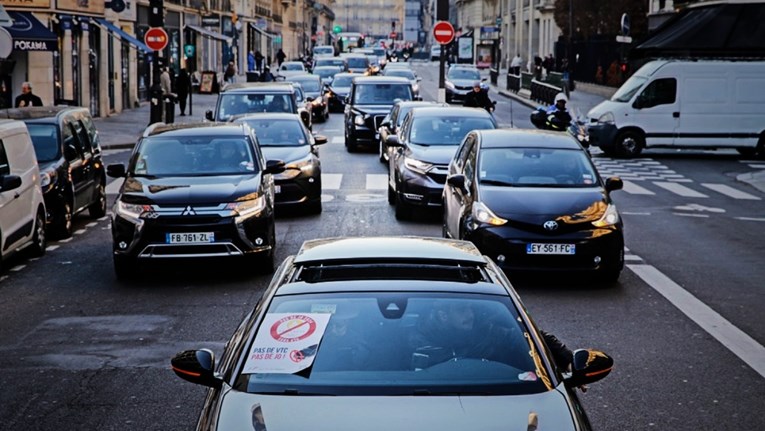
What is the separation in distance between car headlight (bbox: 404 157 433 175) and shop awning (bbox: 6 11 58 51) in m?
17.7

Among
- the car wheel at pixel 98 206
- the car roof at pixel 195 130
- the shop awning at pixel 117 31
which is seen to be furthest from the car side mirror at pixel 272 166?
the shop awning at pixel 117 31

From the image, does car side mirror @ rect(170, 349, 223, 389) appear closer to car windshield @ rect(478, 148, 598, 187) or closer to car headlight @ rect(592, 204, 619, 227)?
car headlight @ rect(592, 204, 619, 227)

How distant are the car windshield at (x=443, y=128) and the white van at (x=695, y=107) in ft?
38.8

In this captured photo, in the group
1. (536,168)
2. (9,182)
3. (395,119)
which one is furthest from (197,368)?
(395,119)

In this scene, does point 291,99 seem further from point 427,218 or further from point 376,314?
point 376,314

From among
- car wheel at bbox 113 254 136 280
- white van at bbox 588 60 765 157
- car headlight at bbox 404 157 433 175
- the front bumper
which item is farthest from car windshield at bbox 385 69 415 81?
the front bumper

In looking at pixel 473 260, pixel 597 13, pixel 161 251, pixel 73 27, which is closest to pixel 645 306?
pixel 161 251

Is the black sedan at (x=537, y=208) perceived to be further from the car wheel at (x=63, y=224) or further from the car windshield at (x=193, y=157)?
the car wheel at (x=63, y=224)

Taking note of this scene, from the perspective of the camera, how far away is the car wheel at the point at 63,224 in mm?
17547

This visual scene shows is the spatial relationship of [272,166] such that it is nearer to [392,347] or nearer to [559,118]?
[559,118]

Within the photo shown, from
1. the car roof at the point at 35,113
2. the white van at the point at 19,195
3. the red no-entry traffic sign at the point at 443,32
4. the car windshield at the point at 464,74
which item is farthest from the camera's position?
the car windshield at the point at 464,74

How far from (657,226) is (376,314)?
1411cm

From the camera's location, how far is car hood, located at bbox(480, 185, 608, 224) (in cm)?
1354

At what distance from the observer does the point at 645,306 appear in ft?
41.2
